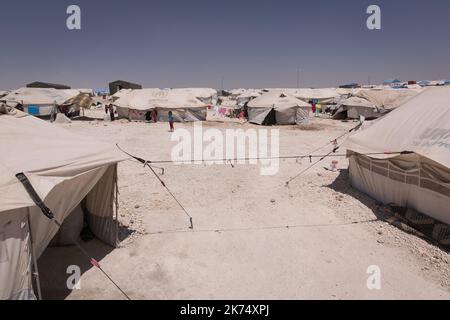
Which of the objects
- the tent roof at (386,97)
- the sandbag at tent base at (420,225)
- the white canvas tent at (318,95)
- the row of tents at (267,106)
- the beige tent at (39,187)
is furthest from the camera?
the white canvas tent at (318,95)

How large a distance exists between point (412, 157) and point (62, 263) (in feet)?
32.8

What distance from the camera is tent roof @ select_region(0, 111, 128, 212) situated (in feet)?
17.1

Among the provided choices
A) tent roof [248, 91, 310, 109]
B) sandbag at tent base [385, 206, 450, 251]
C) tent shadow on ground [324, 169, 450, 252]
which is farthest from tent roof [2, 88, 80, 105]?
sandbag at tent base [385, 206, 450, 251]

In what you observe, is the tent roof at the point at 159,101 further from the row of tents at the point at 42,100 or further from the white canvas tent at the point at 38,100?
the white canvas tent at the point at 38,100

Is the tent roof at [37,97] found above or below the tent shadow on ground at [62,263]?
above

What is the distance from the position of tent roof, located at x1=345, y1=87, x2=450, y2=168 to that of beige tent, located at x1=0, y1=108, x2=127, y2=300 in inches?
324

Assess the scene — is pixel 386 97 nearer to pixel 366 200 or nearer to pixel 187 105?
pixel 187 105

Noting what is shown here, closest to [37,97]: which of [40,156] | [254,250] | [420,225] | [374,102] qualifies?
[40,156]

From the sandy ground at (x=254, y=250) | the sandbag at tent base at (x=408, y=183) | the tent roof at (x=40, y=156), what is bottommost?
the sandy ground at (x=254, y=250)

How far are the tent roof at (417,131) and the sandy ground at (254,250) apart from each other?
6.85ft

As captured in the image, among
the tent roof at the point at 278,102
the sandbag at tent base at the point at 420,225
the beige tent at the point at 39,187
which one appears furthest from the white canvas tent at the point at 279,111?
the beige tent at the point at 39,187

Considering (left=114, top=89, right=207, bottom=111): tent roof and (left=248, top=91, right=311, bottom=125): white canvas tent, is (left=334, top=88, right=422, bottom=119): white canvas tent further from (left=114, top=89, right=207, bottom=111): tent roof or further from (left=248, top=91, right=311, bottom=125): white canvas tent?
(left=114, top=89, right=207, bottom=111): tent roof

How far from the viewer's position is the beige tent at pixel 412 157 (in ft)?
28.9
